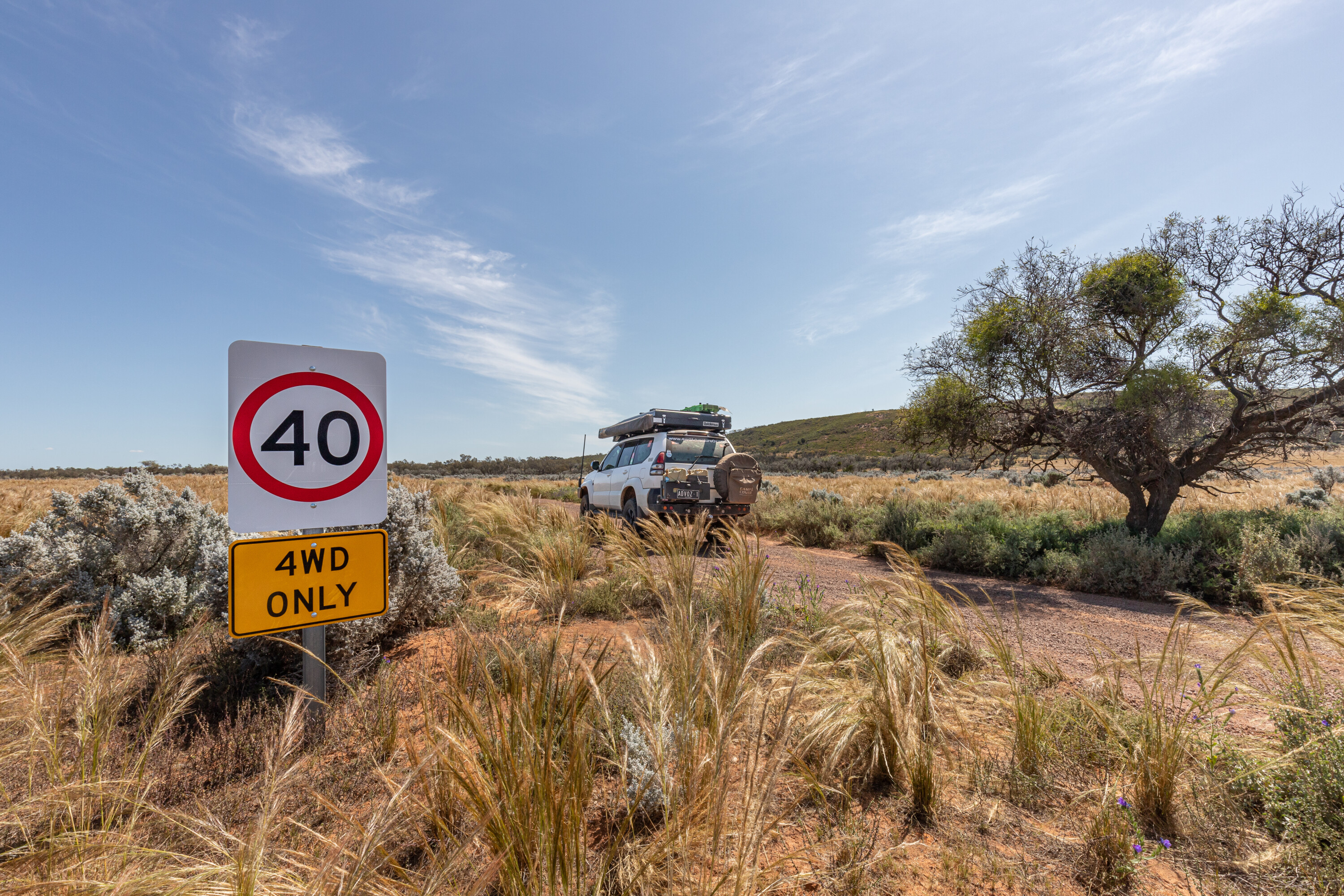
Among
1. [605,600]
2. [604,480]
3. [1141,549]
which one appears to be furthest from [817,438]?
[605,600]

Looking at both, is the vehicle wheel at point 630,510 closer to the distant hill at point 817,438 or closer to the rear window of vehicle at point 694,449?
the rear window of vehicle at point 694,449

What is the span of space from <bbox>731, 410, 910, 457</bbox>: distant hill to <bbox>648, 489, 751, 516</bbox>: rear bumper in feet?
145

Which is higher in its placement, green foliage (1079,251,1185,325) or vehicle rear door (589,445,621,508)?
green foliage (1079,251,1185,325)

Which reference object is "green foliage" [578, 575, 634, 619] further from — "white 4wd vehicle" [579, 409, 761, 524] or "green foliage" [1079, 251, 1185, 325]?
"green foliage" [1079, 251, 1185, 325]

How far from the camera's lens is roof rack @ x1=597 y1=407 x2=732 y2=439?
11.3 metres

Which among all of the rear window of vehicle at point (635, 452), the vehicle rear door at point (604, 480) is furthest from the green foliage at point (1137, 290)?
the vehicle rear door at point (604, 480)

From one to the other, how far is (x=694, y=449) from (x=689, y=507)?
132 cm

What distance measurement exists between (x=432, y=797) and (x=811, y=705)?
1.91 metres

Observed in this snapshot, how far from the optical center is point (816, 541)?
12.1 m

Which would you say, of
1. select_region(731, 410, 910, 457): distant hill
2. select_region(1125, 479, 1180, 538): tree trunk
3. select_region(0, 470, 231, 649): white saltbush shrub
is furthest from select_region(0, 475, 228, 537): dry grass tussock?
select_region(731, 410, 910, 457): distant hill

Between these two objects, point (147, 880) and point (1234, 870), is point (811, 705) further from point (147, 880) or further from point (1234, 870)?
point (147, 880)

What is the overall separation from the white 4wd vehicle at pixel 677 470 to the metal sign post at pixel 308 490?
6599mm

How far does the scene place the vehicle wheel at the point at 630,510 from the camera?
11250 millimetres

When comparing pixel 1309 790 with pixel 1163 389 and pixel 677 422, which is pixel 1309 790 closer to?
pixel 1163 389
